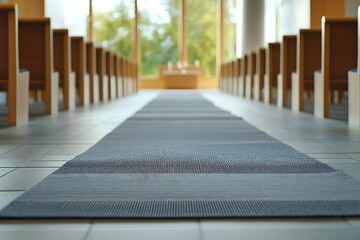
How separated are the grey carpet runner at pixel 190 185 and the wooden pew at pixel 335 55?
2.21 metres

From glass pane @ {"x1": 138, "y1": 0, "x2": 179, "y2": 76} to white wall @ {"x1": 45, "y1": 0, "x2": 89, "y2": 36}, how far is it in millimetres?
4107

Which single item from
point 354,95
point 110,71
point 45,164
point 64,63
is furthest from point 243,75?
point 45,164

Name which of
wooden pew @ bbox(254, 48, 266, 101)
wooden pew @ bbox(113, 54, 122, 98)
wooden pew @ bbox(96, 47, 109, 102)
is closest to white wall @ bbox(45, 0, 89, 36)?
wooden pew @ bbox(113, 54, 122, 98)

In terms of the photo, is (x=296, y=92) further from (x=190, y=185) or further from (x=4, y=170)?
(x=190, y=185)

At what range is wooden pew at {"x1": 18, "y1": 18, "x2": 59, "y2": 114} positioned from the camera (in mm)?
5293

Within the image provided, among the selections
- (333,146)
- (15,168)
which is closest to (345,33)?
(333,146)

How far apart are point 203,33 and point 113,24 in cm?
276

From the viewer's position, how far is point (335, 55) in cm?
498

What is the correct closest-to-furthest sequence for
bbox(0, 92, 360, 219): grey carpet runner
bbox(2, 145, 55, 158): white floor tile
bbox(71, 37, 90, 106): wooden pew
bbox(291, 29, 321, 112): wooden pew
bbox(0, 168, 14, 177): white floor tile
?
bbox(0, 92, 360, 219): grey carpet runner, bbox(0, 168, 14, 177): white floor tile, bbox(2, 145, 55, 158): white floor tile, bbox(291, 29, 321, 112): wooden pew, bbox(71, 37, 90, 106): wooden pew

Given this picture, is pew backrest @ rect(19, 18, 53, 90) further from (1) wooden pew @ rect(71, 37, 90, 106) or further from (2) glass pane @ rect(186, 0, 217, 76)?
(2) glass pane @ rect(186, 0, 217, 76)

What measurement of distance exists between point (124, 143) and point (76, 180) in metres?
1.01

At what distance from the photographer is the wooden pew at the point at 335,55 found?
4883 millimetres

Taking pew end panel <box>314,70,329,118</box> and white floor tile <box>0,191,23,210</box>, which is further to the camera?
pew end panel <box>314,70,329,118</box>

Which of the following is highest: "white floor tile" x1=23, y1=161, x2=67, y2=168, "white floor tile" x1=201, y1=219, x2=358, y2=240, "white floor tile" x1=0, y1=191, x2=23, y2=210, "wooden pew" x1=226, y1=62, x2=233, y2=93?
"wooden pew" x1=226, y1=62, x2=233, y2=93
